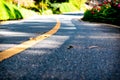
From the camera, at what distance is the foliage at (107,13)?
615 inches

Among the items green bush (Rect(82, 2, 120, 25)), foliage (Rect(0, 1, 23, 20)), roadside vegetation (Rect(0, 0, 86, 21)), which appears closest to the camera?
green bush (Rect(82, 2, 120, 25))

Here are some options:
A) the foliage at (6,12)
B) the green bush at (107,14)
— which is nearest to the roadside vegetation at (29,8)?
the foliage at (6,12)

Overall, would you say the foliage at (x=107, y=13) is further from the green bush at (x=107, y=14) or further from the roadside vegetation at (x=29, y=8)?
the roadside vegetation at (x=29, y=8)

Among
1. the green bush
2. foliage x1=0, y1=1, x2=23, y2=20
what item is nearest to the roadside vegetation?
foliage x1=0, y1=1, x2=23, y2=20

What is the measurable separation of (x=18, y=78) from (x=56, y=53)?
1545 mm

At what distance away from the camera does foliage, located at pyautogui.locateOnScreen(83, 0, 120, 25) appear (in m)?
15.6

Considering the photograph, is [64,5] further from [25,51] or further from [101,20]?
[25,51]

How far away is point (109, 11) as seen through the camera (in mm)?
16938

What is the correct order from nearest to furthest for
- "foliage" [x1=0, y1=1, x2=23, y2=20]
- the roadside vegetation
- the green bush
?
the green bush → "foliage" [x1=0, y1=1, x2=23, y2=20] → the roadside vegetation

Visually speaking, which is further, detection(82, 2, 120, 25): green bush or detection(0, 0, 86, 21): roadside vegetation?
detection(0, 0, 86, 21): roadside vegetation

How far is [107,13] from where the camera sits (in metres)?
17.0

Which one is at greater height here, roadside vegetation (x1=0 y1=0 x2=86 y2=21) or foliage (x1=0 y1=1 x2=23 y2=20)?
foliage (x1=0 y1=1 x2=23 y2=20)

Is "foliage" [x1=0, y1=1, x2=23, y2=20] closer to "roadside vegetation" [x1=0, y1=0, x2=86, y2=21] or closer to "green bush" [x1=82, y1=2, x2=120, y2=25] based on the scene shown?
"roadside vegetation" [x1=0, y1=0, x2=86, y2=21]

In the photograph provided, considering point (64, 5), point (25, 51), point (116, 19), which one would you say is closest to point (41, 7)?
point (64, 5)
